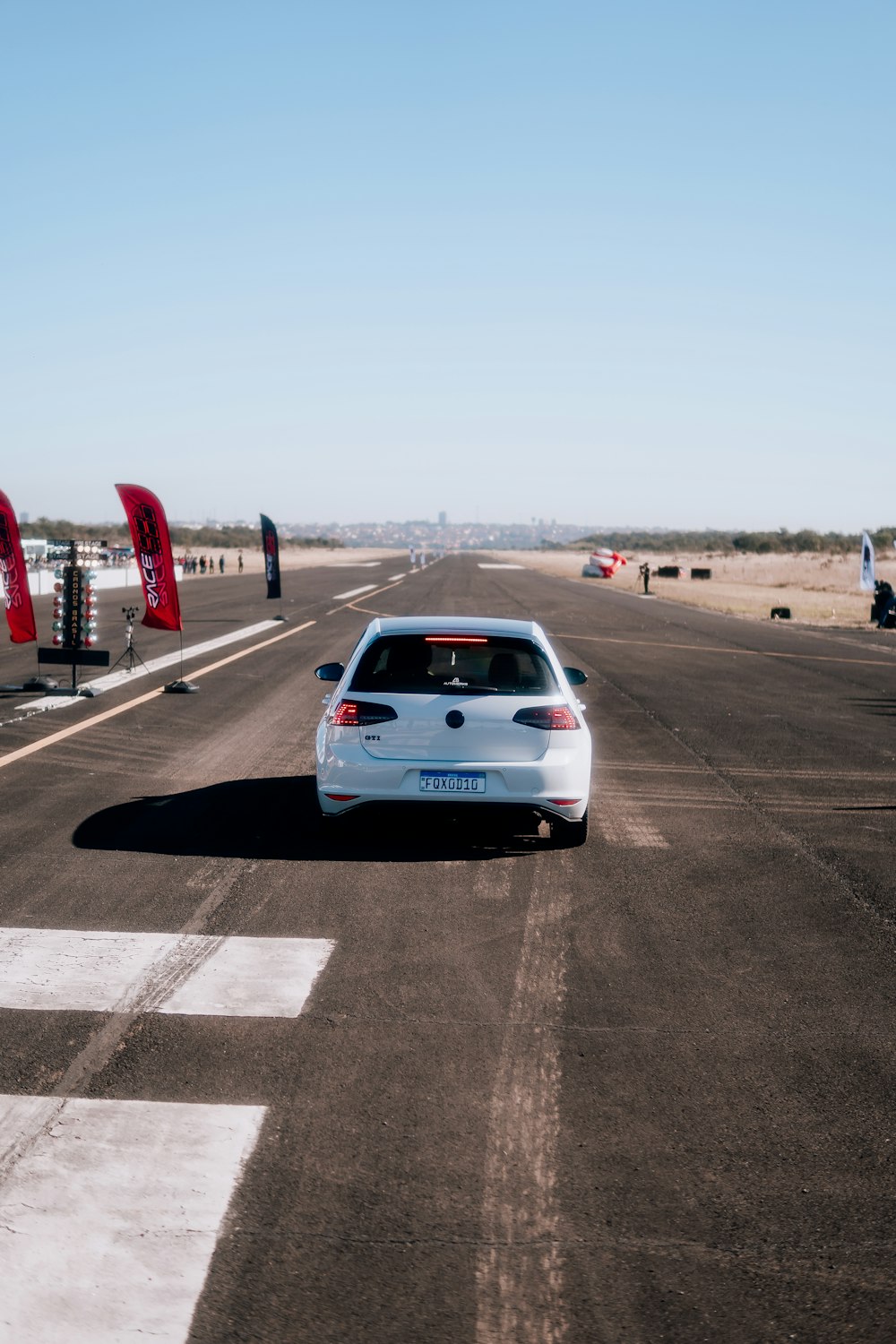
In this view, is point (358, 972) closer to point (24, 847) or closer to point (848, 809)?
point (24, 847)

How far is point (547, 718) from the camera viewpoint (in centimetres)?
867

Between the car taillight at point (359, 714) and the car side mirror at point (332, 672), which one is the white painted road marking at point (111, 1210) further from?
the car side mirror at point (332, 672)

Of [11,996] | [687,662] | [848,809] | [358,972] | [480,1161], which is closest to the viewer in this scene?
[480,1161]

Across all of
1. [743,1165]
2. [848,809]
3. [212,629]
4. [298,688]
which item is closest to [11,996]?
[743,1165]

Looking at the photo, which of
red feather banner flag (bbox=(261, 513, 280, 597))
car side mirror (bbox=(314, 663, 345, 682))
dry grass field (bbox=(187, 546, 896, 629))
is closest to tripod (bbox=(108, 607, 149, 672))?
car side mirror (bbox=(314, 663, 345, 682))

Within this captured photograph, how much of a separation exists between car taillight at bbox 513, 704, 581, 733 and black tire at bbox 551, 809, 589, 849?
70cm

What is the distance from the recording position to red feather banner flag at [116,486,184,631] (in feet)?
57.5

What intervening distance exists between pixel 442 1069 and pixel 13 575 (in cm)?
1582

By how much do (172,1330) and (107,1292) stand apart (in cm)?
26

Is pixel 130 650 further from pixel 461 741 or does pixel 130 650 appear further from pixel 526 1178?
pixel 526 1178

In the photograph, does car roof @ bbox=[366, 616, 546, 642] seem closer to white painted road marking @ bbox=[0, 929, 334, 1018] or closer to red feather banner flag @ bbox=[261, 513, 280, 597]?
white painted road marking @ bbox=[0, 929, 334, 1018]

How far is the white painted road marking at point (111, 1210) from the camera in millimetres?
3486

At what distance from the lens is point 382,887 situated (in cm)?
793

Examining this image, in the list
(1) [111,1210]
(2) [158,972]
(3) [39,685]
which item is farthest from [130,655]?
(1) [111,1210]
